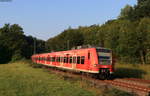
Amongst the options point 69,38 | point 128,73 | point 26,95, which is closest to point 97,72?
point 128,73

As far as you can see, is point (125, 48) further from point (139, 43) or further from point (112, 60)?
point (112, 60)

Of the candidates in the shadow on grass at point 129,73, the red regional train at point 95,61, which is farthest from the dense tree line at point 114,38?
the red regional train at point 95,61

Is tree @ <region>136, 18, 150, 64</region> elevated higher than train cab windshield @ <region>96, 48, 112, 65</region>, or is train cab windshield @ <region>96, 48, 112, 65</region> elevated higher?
tree @ <region>136, 18, 150, 64</region>

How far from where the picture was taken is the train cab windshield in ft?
67.9

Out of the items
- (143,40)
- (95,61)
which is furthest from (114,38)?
(95,61)

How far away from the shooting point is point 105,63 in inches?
820

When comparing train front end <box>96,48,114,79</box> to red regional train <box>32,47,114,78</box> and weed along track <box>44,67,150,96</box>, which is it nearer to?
red regional train <box>32,47,114,78</box>

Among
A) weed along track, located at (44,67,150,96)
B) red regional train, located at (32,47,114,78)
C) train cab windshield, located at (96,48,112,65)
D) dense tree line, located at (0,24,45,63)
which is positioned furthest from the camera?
dense tree line, located at (0,24,45,63)

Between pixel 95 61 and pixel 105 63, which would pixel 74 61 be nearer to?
pixel 95 61

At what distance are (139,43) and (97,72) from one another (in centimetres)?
1652

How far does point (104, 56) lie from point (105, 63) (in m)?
0.64

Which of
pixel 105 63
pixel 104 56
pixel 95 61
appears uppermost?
pixel 104 56

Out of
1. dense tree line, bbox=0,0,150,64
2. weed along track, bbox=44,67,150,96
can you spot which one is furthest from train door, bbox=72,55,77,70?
dense tree line, bbox=0,0,150,64

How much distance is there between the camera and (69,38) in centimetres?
7312
